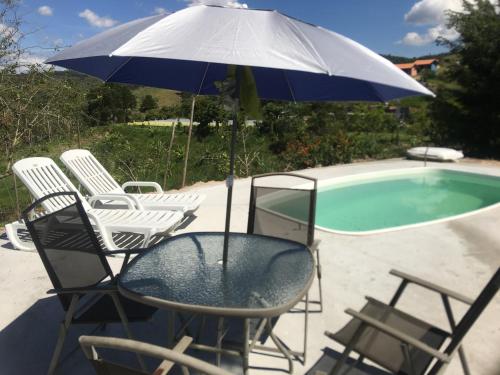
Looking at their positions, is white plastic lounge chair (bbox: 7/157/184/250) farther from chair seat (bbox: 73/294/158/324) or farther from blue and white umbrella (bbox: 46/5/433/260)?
blue and white umbrella (bbox: 46/5/433/260)

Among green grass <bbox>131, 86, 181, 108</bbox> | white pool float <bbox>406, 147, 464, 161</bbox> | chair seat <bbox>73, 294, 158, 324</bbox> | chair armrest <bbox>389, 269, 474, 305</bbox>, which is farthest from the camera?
green grass <bbox>131, 86, 181, 108</bbox>

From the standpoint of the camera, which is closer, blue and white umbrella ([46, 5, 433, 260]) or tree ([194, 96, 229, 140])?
blue and white umbrella ([46, 5, 433, 260])

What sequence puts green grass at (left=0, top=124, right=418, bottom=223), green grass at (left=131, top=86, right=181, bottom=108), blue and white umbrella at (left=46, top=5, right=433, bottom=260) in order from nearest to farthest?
blue and white umbrella at (left=46, top=5, right=433, bottom=260) < green grass at (left=0, top=124, right=418, bottom=223) < green grass at (left=131, top=86, right=181, bottom=108)

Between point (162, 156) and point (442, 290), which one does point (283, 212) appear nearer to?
point (442, 290)

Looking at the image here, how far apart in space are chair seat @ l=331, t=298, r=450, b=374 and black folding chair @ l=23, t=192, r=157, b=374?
46.4 inches

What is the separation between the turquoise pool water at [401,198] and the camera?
7309mm

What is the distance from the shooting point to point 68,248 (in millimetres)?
2270

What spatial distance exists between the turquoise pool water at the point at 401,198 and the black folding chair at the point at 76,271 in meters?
4.74

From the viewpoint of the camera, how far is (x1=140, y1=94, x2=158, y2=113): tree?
2220cm

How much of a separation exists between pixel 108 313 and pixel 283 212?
4.91ft

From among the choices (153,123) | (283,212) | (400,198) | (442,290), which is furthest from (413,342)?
(153,123)

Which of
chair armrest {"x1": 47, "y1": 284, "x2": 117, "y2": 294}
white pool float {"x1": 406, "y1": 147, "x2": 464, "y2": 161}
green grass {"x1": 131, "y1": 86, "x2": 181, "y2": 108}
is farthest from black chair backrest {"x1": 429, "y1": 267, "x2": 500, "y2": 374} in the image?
green grass {"x1": 131, "y1": 86, "x2": 181, "y2": 108}

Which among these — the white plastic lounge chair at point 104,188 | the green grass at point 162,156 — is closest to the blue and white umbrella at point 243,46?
the white plastic lounge chair at point 104,188

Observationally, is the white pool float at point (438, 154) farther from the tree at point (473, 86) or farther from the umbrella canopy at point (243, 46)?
the umbrella canopy at point (243, 46)
